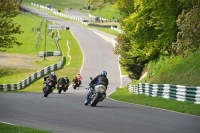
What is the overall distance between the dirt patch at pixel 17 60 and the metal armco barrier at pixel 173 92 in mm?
37161

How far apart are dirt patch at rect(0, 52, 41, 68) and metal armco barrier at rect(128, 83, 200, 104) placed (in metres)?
37.2

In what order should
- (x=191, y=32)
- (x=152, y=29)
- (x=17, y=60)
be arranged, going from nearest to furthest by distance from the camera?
(x=191, y=32)
(x=152, y=29)
(x=17, y=60)

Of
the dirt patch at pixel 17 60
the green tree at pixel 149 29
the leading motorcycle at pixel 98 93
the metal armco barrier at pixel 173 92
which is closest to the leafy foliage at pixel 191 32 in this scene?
the metal armco barrier at pixel 173 92

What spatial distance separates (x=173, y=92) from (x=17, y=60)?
4994 centimetres

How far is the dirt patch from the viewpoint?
6944 centimetres

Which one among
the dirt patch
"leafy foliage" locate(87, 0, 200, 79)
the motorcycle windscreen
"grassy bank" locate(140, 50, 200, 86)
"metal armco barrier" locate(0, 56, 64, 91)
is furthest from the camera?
the dirt patch

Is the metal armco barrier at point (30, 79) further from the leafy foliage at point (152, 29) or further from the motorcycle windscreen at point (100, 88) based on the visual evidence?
the motorcycle windscreen at point (100, 88)

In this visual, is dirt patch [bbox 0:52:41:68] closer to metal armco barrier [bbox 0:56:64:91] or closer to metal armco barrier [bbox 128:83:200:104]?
metal armco barrier [bbox 0:56:64:91]

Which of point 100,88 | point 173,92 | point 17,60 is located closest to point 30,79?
→ point 17,60

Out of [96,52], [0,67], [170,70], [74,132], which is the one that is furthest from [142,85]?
[96,52]

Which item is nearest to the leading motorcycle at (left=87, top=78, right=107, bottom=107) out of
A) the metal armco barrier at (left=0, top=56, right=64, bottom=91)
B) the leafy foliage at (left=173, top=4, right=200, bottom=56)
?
the leafy foliage at (left=173, top=4, right=200, bottom=56)

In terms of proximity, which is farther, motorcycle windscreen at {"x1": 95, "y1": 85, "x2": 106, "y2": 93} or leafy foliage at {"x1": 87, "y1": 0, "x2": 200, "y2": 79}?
leafy foliage at {"x1": 87, "y1": 0, "x2": 200, "y2": 79}

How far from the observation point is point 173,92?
84.3ft

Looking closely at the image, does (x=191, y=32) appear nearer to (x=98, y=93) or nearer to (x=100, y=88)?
(x=100, y=88)
